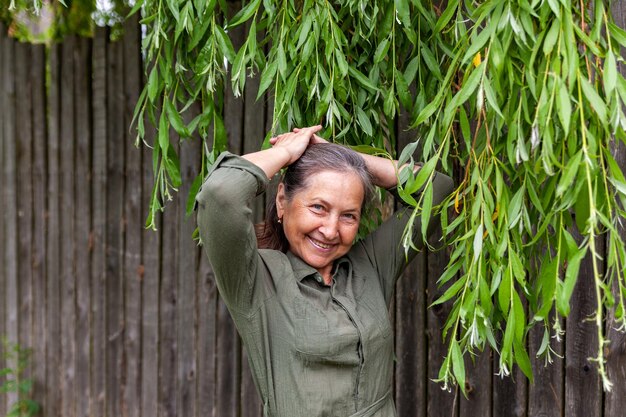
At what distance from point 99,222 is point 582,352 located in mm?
2443

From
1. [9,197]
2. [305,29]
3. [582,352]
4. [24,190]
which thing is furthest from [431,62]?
[9,197]

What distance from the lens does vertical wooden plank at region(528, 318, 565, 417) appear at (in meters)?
2.56

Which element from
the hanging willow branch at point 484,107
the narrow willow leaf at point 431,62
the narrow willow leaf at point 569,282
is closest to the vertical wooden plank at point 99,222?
the hanging willow branch at point 484,107

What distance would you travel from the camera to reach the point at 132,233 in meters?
3.66

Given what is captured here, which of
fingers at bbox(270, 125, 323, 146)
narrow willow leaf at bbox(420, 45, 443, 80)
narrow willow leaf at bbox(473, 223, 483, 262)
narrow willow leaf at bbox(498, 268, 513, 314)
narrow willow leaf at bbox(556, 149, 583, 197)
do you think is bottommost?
narrow willow leaf at bbox(498, 268, 513, 314)

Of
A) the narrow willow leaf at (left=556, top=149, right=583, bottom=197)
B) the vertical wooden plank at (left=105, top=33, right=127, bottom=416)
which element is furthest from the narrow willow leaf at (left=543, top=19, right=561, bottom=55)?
the vertical wooden plank at (left=105, top=33, right=127, bottom=416)

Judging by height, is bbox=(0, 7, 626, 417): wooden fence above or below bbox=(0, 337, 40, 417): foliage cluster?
above

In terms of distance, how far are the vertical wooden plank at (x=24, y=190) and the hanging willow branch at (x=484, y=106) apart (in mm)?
2061

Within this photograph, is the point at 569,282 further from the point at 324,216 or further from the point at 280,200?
the point at 280,200

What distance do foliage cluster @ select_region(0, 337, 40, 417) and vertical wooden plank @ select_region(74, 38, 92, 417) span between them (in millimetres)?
385

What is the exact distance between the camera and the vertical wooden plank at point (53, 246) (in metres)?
3.98

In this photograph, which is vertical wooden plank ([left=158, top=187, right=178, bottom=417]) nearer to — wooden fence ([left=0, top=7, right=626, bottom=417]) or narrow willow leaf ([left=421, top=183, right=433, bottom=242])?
wooden fence ([left=0, top=7, right=626, bottom=417])

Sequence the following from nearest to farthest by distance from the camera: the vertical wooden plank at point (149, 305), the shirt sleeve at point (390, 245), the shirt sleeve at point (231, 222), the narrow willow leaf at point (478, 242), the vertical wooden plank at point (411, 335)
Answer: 1. the narrow willow leaf at point (478, 242)
2. the shirt sleeve at point (231, 222)
3. the shirt sleeve at point (390, 245)
4. the vertical wooden plank at point (411, 335)
5. the vertical wooden plank at point (149, 305)

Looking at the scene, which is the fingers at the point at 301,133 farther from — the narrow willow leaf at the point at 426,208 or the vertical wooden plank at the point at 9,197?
the vertical wooden plank at the point at 9,197
